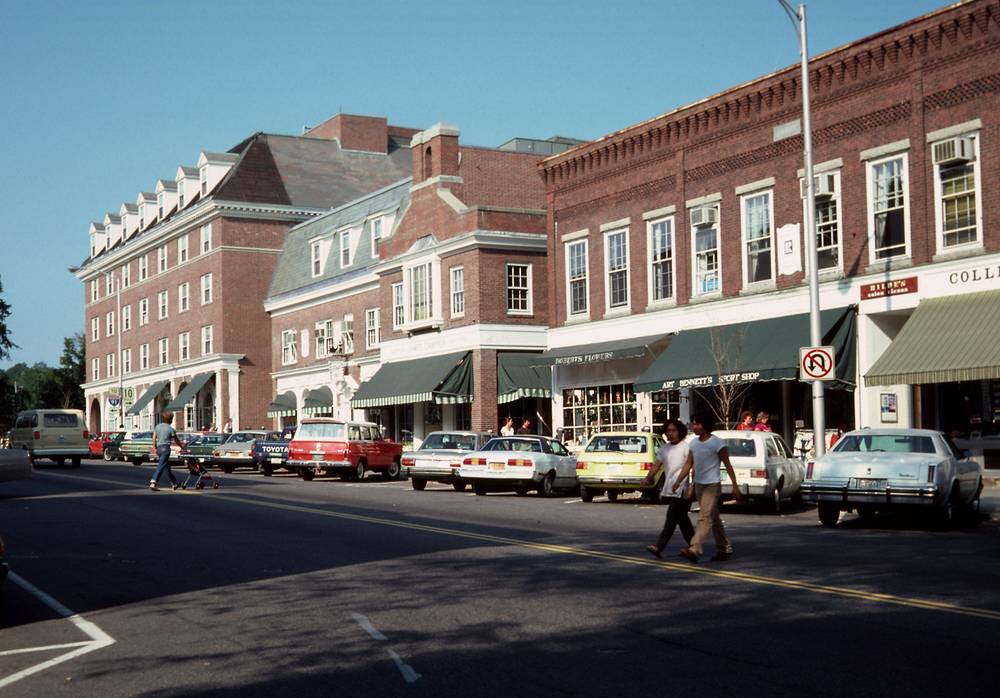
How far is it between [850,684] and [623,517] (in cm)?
1447

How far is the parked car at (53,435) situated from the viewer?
44.6 metres

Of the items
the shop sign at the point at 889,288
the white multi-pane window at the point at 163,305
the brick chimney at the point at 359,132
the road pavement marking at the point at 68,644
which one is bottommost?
the road pavement marking at the point at 68,644

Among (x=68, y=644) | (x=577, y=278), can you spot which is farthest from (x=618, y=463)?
(x=68, y=644)

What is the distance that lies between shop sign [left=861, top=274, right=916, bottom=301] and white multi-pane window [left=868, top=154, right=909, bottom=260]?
2.16 feet

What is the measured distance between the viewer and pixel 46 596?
12.5 m

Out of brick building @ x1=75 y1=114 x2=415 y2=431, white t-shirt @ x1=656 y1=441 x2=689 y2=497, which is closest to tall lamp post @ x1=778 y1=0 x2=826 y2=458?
white t-shirt @ x1=656 y1=441 x2=689 y2=497

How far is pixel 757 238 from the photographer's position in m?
32.8

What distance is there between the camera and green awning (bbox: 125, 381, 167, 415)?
2911 inches

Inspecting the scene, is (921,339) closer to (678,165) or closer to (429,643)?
(678,165)

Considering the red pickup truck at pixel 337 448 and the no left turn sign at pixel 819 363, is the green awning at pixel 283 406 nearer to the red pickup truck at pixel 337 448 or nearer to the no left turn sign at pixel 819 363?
the red pickup truck at pixel 337 448

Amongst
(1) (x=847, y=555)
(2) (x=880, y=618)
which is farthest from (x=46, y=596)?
(1) (x=847, y=555)

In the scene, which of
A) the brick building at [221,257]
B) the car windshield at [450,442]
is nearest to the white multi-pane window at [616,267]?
the car windshield at [450,442]

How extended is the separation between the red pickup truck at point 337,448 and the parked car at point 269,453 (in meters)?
3.18

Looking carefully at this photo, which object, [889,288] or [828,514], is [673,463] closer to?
[828,514]
